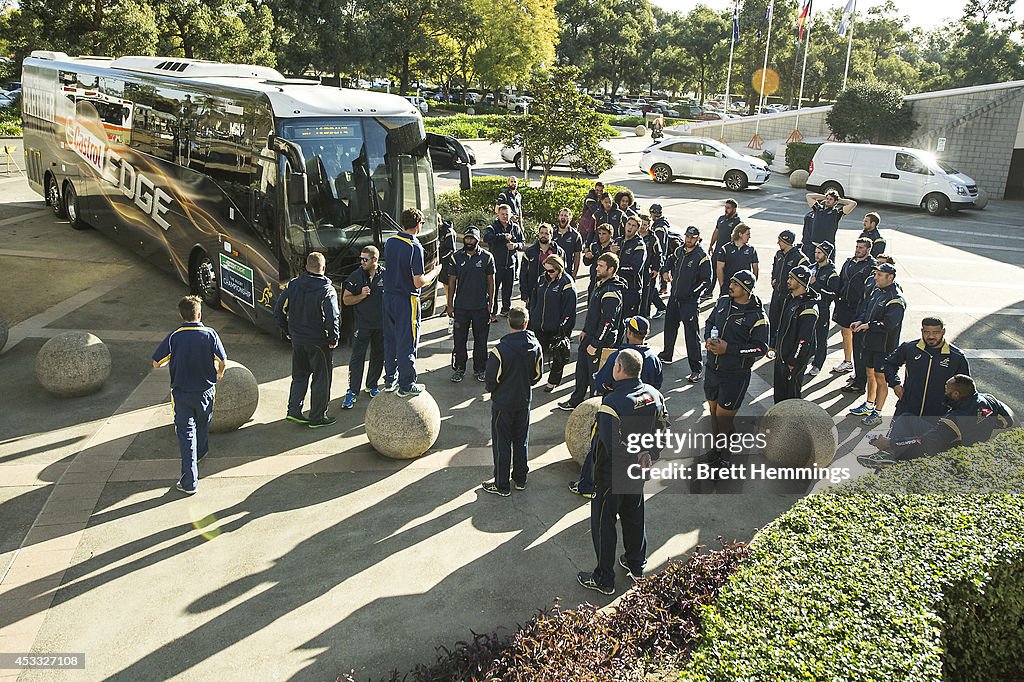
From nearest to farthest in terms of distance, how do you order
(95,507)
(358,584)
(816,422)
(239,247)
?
(358,584) < (95,507) < (816,422) < (239,247)

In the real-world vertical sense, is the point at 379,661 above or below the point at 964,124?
below

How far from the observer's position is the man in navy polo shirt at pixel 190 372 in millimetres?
7207

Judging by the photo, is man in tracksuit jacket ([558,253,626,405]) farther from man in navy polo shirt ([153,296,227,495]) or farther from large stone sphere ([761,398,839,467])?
man in navy polo shirt ([153,296,227,495])

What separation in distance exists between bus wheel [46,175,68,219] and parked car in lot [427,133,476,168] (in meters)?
10.9

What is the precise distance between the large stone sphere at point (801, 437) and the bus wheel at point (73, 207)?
50.9 ft

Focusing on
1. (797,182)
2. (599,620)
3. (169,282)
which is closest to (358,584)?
(599,620)

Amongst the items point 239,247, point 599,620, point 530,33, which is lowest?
point 599,620

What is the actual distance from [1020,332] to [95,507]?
13.7m

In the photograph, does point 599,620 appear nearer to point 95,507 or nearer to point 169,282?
point 95,507

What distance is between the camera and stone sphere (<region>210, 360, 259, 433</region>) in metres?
8.27

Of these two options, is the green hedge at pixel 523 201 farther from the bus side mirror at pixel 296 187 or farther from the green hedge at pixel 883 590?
the green hedge at pixel 883 590

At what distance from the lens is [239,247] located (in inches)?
443

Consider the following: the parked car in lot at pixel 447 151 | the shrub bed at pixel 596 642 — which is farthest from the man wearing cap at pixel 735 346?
the parked car in lot at pixel 447 151

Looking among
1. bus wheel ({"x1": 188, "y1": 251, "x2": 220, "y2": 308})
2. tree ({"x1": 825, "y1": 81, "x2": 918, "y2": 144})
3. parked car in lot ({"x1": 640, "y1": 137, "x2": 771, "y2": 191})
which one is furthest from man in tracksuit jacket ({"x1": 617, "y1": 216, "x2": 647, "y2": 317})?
tree ({"x1": 825, "y1": 81, "x2": 918, "y2": 144})
